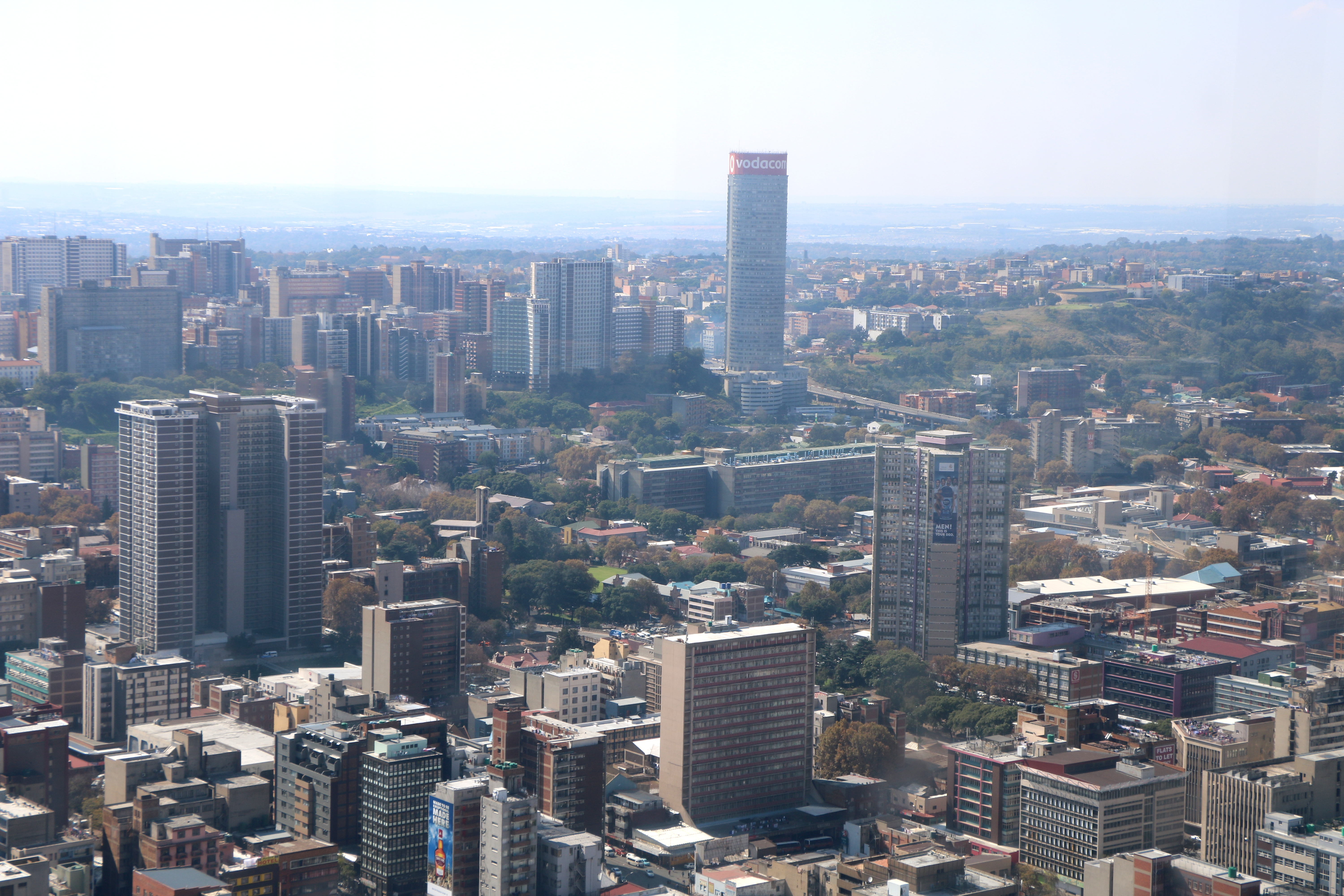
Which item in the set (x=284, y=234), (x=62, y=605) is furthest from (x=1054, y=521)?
(x=284, y=234)

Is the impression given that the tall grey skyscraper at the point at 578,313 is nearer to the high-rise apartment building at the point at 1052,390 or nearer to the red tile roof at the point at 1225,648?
the high-rise apartment building at the point at 1052,390

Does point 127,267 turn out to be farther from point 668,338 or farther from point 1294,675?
point 1294,675

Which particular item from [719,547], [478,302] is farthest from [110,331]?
[719,547]

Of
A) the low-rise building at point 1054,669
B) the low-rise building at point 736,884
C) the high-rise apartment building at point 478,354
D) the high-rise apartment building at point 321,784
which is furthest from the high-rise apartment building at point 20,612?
the high-rise apartment building at point 478,354

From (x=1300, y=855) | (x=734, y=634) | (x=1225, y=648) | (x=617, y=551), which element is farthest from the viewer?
(x=617, y=551)

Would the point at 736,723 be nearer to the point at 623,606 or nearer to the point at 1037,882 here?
the point at 1037,882

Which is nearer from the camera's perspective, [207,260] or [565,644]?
[565,644]

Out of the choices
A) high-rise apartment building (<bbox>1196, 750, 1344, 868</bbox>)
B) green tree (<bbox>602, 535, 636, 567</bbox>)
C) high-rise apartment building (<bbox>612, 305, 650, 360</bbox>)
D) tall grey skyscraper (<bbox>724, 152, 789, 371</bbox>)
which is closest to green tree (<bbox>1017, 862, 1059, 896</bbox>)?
high-rise apartment building (<bbox>1196, 750, 1344, 868</bbox>)
